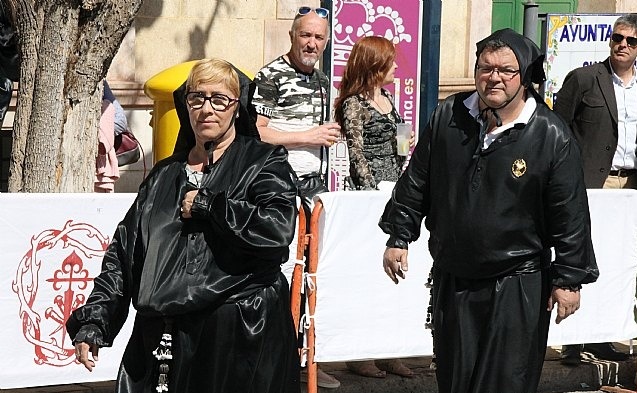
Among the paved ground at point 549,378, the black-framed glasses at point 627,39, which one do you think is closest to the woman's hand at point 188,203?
the paved ground at point 549,378

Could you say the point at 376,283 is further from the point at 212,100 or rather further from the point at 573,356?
the point at 212,100

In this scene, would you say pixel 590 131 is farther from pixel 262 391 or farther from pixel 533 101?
pixel 262 391

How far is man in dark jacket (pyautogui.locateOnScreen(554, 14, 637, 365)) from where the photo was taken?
9102 millimetres

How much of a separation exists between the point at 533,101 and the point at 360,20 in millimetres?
4605

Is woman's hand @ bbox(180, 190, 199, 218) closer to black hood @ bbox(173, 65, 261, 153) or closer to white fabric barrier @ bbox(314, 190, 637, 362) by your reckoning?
black hood @ bbox(173, 65, 261, 153)

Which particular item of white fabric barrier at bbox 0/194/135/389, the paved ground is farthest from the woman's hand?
the paved ground

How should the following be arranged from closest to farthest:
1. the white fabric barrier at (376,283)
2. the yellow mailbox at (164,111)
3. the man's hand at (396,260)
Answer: the man's hand at (396,260)
the white fabric barrier at (376,283)
the yellow mailbox at (164,111)

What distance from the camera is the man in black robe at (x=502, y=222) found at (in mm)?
5641

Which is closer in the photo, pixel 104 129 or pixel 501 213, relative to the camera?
pixel 501 213

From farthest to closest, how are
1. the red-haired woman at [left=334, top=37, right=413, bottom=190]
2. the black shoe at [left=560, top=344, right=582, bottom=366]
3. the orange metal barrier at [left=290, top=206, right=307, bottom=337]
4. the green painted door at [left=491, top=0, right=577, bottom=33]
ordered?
1. the green painted door at [left=491, top=0, right=577, bottom=33]
2. the black shoe at [left=560, top=344, right=582, bottom=366]
3. the red-haired woman at [left=334, top=37, right=413, bottom=190]
4. the orange metal barrier at [left=290, top=206, right=307, bottom=337]

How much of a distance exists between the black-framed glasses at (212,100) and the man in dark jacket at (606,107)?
15.1 ft

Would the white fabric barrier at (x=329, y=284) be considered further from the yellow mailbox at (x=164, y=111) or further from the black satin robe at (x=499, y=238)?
the yellow mailbox at (x=164, y=111)

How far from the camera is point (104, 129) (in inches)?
363

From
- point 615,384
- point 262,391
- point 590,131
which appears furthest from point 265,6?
point 262,391
